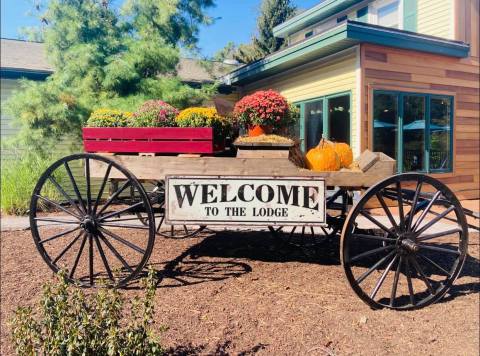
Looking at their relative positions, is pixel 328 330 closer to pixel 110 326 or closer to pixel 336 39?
pixel 110 326

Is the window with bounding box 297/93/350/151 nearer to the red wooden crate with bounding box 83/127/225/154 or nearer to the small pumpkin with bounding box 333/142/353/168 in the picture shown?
the small pumpkin with bounding box 333/142/353/168

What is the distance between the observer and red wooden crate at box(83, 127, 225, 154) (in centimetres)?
323

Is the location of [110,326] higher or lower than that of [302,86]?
lower

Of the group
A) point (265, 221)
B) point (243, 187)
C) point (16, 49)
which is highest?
point (16, 49)

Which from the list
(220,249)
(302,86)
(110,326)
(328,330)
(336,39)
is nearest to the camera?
(110,326)

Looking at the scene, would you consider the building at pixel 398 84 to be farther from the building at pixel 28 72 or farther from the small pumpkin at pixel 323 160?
the small pumpkin at pixel 323 160

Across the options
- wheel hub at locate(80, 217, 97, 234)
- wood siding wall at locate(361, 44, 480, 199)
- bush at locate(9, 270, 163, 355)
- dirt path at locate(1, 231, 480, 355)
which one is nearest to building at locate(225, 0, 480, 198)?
wood siding wall at locate(361, 44, 480, 199)

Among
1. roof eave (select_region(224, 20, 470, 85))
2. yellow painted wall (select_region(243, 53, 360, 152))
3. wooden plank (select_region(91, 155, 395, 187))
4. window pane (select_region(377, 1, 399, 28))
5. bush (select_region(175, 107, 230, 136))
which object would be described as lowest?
wooden plank (select_region(91, 155, 395, 187))

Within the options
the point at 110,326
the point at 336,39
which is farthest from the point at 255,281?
the point at 336,39

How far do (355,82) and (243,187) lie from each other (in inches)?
225

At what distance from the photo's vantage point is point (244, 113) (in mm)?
3252

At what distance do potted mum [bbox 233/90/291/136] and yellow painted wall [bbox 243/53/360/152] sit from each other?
5.02 meters

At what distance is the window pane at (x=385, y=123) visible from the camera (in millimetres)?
8117

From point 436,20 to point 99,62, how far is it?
299 inches
